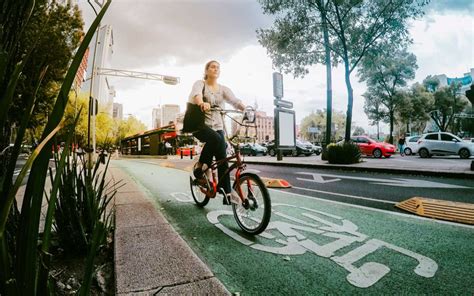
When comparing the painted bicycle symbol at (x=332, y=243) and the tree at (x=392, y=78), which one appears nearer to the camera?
the painted bicycle symbol at (x=332, y=243)

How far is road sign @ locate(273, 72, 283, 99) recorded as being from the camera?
46.6ft

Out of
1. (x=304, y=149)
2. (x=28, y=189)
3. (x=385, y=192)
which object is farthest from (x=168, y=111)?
(x=28, y=189)

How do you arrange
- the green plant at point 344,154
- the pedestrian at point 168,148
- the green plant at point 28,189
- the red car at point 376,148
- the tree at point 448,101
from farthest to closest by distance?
the tree at point 448,101, the pedestrian at point 168,148, the red car at point 376,148, the green plant at point 344,154, the green plant at point 28,189

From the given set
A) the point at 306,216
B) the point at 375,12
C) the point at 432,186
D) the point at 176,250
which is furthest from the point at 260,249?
the point at 375,12

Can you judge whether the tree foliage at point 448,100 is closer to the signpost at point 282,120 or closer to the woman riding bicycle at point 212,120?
the signpost at point 282,120

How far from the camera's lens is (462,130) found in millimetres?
50844

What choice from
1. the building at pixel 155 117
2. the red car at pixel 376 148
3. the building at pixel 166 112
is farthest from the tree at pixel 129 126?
the building at pixel 166 112

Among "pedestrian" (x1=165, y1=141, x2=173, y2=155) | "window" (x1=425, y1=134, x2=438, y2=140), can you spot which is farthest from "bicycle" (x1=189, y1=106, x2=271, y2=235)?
"pedestrian" (x1=165, y1=141, x2=173, y2=155)

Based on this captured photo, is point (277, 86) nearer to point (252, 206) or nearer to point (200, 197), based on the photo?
point (200, 197)

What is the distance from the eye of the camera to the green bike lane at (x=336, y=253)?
196 centimetres

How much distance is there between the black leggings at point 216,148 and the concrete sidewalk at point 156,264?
3.61 feet

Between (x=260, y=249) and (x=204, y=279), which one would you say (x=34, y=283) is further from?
(x=260, y=249)

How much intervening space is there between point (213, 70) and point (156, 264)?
299 centimetres

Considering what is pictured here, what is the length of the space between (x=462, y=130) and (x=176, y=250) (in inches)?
2531
